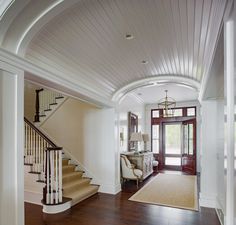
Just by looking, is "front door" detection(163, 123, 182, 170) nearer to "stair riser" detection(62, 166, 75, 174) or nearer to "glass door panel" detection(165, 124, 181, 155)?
"glass door panel" detection(165, 124, 181, 155)

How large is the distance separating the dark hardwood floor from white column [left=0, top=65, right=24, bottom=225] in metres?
1.49

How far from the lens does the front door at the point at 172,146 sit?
29.7ft

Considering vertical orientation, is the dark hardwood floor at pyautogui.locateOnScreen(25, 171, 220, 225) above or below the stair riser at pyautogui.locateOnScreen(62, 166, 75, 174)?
below

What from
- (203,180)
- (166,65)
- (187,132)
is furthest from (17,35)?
(187,132)

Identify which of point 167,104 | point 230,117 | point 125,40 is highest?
point 125,40

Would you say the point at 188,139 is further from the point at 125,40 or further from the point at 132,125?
the point at 125,40

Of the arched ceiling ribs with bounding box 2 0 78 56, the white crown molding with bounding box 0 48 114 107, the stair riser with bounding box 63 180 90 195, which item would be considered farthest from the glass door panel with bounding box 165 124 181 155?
the arched ceiling ribs with bounding box 2 0 78 56

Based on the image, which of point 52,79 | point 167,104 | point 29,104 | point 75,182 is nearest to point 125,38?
point 52,79

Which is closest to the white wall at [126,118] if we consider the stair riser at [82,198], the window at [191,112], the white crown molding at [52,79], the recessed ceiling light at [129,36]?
the window at [191,112]

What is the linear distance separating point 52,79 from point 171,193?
13.9 feet

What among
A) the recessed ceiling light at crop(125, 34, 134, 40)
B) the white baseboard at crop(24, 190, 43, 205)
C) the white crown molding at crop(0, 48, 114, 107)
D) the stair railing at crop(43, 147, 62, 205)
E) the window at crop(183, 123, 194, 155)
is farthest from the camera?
the window at crop(183, 123, 194, 155)

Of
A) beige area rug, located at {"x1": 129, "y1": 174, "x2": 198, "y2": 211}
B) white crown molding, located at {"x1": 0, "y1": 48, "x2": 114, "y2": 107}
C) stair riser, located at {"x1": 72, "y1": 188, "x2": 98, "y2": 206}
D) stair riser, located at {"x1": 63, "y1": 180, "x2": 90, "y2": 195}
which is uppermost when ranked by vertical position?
white crown molding, located at {"x1": 0, "y1": 48, "x2": 114, "y2": 107}

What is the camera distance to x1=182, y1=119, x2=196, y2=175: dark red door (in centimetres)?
840

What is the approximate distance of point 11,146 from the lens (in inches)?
89.7
